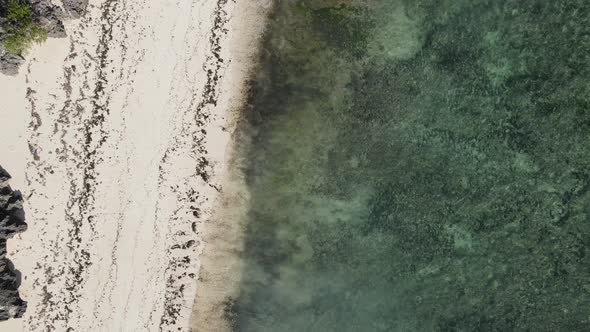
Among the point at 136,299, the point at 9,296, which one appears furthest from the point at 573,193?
the point at 9,296

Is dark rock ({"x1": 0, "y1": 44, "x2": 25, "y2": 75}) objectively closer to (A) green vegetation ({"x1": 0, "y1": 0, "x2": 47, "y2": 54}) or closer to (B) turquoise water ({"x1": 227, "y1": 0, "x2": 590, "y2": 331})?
(A) green vegetation ({"x1": 0, "y1": 0, "x2": 47, "y2": 54})

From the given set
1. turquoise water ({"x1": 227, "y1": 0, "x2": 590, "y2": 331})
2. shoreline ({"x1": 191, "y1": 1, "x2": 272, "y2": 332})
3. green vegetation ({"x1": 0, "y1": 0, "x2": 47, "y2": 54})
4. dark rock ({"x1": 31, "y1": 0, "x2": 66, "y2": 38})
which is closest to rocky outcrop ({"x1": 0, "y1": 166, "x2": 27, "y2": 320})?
green vegetation ({"x1": 0, "y1": 0, "x2": 47, "y2": 54})

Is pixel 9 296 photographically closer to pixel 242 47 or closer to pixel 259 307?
pixel 259 307

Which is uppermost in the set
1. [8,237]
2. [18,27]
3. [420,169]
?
[18,27]

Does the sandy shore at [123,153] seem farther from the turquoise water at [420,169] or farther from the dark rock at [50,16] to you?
the turquoise water at [420,169]

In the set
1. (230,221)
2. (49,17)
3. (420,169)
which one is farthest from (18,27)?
(420,169)

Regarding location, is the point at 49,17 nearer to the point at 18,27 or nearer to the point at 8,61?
the point at 18,27
